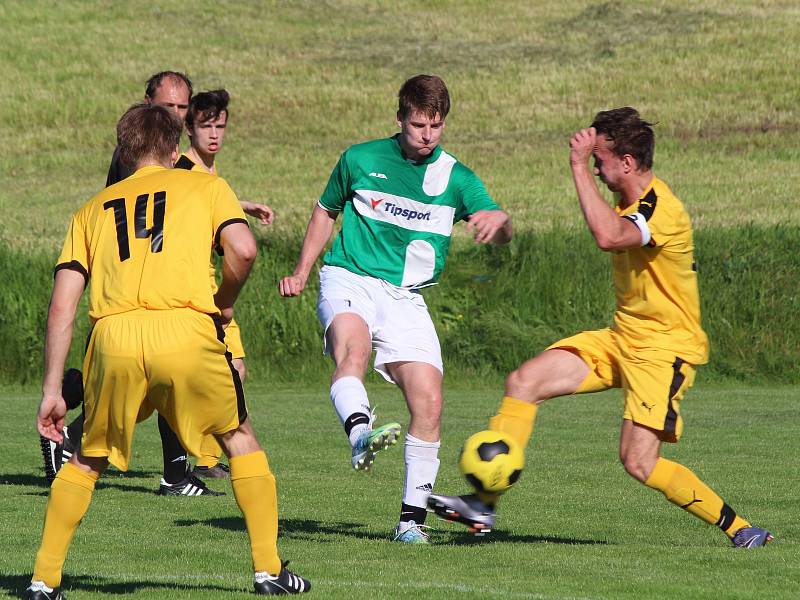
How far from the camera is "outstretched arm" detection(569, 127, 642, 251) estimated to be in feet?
25.0

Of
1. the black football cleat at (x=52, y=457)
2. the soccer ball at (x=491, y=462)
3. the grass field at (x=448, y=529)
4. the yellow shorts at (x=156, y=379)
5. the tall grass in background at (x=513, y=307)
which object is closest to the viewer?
the yellow shorts at (x=156, y=379)

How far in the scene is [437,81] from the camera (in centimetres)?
816

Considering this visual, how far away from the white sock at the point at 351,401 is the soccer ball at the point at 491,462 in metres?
0.59

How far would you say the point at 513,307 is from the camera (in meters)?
21.7

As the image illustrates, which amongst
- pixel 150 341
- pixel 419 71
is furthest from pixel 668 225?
pixel 419 71

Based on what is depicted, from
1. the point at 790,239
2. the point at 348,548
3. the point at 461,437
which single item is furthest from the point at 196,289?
the point at 790,239

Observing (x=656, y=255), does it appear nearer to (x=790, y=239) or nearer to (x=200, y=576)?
(x=200, y=576)

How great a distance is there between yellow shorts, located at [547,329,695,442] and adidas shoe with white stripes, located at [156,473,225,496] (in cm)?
321

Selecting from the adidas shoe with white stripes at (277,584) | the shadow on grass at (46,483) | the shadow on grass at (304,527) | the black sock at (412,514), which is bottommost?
the shadow on grass at (46,483)

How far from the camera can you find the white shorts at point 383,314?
8164mm

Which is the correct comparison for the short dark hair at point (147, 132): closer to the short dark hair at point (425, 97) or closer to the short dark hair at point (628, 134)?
the short dark hair at point (425, 97)

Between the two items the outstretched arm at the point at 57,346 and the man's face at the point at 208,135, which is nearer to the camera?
the outstretched arm at the point at 57,346

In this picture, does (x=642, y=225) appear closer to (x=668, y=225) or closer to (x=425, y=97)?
(x=668, y=225)

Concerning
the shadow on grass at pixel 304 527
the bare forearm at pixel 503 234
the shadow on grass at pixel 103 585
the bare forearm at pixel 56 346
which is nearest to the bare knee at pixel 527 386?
the bare forearm at pixel 503 234
